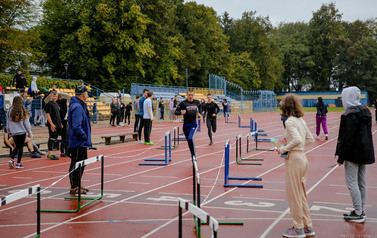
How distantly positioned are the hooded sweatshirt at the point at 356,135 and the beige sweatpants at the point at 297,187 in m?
0.94

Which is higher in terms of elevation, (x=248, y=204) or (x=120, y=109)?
(x=120, y=109)

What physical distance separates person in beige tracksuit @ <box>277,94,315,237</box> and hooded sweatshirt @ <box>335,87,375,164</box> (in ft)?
2.80

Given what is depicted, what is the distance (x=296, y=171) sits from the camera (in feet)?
15.9

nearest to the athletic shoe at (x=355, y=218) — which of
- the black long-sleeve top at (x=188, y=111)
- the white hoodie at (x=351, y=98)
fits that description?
the white hoodie at (x=351, y=98)

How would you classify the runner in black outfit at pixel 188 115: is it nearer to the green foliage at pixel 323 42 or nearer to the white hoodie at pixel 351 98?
the white hoodie at pixel 351 98

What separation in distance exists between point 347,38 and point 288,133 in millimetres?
82042

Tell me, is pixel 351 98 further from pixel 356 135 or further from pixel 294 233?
pixel 294 233

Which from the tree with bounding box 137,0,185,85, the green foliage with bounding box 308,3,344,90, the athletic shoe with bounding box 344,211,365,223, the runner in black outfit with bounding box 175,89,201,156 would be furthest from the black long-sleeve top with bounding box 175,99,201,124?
the green foliage with bounding box 308,3,344,90

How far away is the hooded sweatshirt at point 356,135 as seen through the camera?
5.38 meters

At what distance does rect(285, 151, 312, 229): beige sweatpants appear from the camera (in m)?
4.80

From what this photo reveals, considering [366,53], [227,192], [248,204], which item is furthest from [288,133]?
[366,53]

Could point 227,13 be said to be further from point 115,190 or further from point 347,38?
point 115,190

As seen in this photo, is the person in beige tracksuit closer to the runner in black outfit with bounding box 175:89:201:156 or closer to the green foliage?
the runner in black outfit with bounding box 175:89:201:156

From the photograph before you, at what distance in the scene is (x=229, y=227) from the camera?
5262 mm
